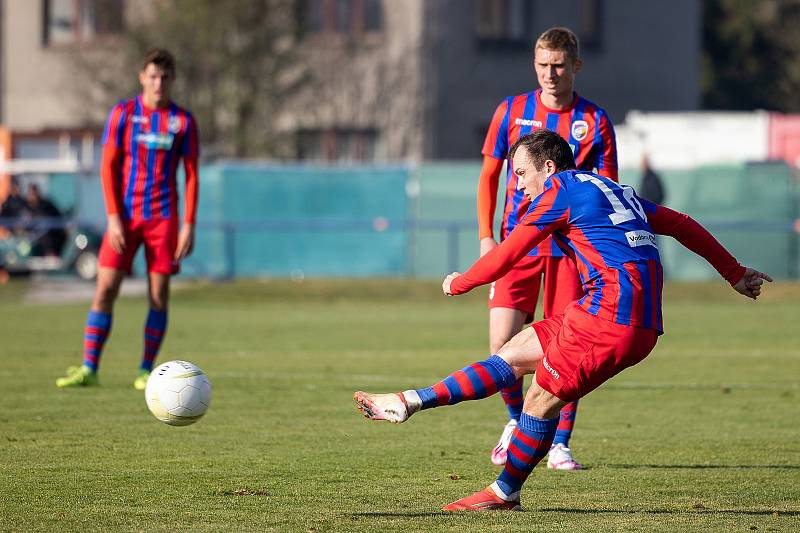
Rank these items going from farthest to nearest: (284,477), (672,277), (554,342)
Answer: (672,277)
(284,477)
(554,342)

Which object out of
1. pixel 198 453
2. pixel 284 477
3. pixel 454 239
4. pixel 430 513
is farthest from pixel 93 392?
pixel 454 239

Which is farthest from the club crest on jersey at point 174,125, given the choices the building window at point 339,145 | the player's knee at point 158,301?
the building window at point 339,145

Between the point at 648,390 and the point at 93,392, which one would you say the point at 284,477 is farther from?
the point at 648,390

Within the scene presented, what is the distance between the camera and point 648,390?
444 inches

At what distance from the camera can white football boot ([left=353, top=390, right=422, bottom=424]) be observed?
19.8ft

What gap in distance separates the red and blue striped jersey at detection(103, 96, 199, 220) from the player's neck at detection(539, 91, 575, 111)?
361 centimetres

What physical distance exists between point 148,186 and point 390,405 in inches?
195

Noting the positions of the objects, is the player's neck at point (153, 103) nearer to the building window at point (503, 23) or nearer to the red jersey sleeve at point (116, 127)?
the red jersey sleeve at point (116, 127)

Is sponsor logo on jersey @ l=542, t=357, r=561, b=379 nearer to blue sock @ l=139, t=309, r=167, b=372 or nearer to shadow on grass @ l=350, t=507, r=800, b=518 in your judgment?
shadow on grass @ l=350, t=507, r=800, b=518

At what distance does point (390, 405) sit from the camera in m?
6.06

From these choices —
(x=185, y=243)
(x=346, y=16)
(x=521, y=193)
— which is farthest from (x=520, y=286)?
(x=346, y=16)

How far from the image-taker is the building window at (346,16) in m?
33.6

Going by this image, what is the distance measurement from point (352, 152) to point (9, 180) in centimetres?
876

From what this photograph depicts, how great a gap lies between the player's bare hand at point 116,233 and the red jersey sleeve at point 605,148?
13.0ft
